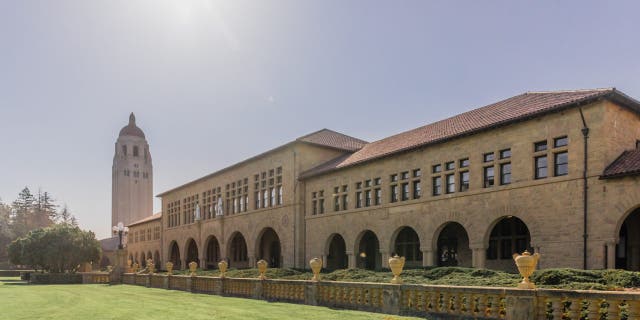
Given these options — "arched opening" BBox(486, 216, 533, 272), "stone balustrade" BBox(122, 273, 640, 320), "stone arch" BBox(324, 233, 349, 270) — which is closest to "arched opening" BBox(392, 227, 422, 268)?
"arched opening" BBox(486, 216, 533, 272)

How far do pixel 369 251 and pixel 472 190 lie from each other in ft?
41.7

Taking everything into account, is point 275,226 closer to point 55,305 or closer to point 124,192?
point 55,305

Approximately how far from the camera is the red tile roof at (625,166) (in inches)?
771

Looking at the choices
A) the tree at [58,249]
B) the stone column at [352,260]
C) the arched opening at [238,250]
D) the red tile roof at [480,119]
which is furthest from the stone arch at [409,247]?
the tree at [58,249]

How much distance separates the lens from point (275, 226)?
4269cm

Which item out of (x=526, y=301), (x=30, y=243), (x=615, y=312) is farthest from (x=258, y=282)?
(x=30, y=243)

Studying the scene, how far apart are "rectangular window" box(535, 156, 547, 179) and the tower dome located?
340 feet

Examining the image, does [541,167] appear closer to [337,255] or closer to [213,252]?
[337,255]

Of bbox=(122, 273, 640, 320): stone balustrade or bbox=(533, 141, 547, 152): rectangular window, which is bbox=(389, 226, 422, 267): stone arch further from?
bbox=(122, 273, 640, 320): stone balustrade

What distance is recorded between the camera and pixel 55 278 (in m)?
45.3

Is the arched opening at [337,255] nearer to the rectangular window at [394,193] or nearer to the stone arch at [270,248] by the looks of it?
the rectangular window at [394,193]

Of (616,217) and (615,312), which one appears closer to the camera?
(615,312)

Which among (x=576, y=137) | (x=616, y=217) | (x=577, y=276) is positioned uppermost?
(x=576, y=137)

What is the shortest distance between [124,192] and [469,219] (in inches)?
3962
